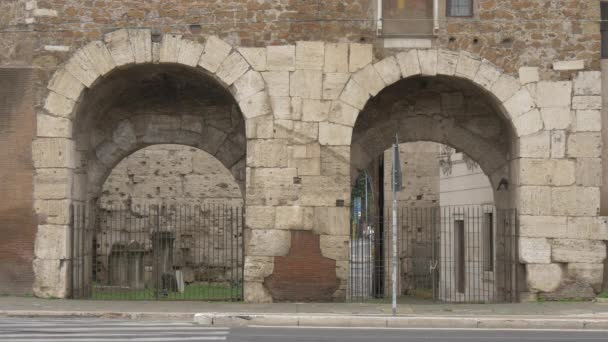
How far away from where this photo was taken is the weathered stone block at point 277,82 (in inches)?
632

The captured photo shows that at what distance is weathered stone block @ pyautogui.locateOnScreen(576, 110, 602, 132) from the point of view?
16094 millimetres

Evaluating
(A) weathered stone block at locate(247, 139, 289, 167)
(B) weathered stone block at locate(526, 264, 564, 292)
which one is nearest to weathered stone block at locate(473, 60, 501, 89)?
(B) weathered stone block at locate(526, 264, 564, 292)

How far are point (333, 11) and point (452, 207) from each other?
938 cm

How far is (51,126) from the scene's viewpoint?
1606 centimetres

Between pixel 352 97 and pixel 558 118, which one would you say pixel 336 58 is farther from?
pixel 558 118

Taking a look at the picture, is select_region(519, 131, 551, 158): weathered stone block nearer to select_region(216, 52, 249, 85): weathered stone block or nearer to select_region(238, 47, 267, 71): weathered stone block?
select_region(238, 47, 267, 71): weathered stone block

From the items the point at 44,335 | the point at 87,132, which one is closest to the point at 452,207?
the point at 87,132

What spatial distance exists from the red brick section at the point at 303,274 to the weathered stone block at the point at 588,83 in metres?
4.86

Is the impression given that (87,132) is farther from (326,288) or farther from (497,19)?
(497,19)

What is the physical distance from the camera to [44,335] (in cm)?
1077

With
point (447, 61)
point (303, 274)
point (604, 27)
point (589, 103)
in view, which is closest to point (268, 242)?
point (303, 274)

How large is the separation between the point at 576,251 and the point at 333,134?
4305 mm

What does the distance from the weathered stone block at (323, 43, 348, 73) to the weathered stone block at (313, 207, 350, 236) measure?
88.1 inches

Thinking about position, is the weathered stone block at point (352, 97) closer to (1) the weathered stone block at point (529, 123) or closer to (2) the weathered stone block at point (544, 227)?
(1) the weathered stone block at point (529, 123)
